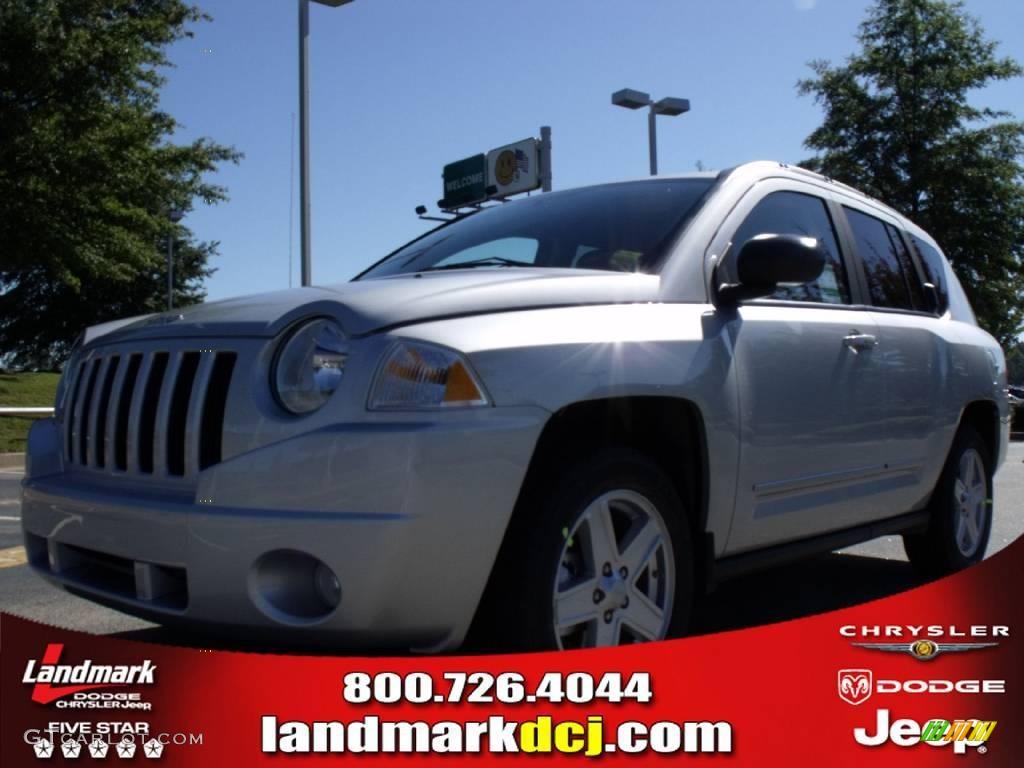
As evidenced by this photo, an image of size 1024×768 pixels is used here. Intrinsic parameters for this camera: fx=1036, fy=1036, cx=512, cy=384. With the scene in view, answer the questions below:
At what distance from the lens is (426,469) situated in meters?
2.17

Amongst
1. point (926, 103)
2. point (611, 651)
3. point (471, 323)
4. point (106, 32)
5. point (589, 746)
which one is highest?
point (106, 32)

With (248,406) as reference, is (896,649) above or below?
below

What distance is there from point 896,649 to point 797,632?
0.24 metres

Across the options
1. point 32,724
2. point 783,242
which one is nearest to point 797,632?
point 783,242

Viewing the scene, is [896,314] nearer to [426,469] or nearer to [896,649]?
[896,649]

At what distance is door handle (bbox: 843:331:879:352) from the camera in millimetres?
3603

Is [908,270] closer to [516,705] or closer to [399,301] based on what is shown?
[399,301]

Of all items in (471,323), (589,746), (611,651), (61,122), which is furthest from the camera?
(61,122)

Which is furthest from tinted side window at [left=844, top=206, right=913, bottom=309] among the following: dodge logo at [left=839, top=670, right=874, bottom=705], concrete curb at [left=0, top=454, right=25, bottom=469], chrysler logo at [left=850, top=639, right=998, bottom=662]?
concrete curb at [left=0, top=454, right=25, bottom=469]

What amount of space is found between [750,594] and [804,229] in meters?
1.57

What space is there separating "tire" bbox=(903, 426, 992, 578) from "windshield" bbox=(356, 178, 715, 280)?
1.88 meters

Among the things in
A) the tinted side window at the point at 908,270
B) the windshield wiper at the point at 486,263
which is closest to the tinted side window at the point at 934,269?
the tinted side window at the point at 908,270

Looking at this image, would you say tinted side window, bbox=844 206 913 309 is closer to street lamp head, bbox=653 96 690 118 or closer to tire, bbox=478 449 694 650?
tire, bbox=478 449 694 650

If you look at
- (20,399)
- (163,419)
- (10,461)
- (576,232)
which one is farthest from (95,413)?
(20,399)
